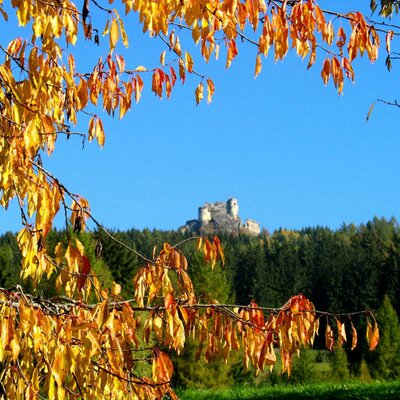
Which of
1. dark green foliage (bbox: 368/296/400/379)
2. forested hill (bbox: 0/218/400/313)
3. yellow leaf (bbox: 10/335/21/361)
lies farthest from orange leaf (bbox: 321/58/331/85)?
forested hill (bbox: 0/218/400/313)

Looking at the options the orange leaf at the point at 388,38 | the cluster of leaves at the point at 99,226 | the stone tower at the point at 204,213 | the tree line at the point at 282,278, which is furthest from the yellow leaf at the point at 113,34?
the stone tower at the point at 204,213

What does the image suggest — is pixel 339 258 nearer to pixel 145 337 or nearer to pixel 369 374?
pixel 369 374

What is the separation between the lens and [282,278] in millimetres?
91250

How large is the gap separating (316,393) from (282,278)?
7451 cm

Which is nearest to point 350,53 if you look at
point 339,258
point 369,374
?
point 369,374

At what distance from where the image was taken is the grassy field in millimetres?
16000

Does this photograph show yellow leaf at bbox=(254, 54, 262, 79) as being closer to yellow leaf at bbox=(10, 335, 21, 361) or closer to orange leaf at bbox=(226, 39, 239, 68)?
orange leaf at bbox=(226, 39, 239, 68)

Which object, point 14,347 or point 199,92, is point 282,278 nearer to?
point 199,92

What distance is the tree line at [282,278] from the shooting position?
38250 millimetres

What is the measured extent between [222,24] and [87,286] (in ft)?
6.49

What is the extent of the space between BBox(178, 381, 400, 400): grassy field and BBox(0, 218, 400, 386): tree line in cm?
1568

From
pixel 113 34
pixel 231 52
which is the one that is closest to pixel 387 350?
pixel 231 52

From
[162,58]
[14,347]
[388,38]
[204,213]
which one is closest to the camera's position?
[14,347]

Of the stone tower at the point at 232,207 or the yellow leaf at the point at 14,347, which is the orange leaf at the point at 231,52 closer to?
the yellow leaf at the point at 14,347
